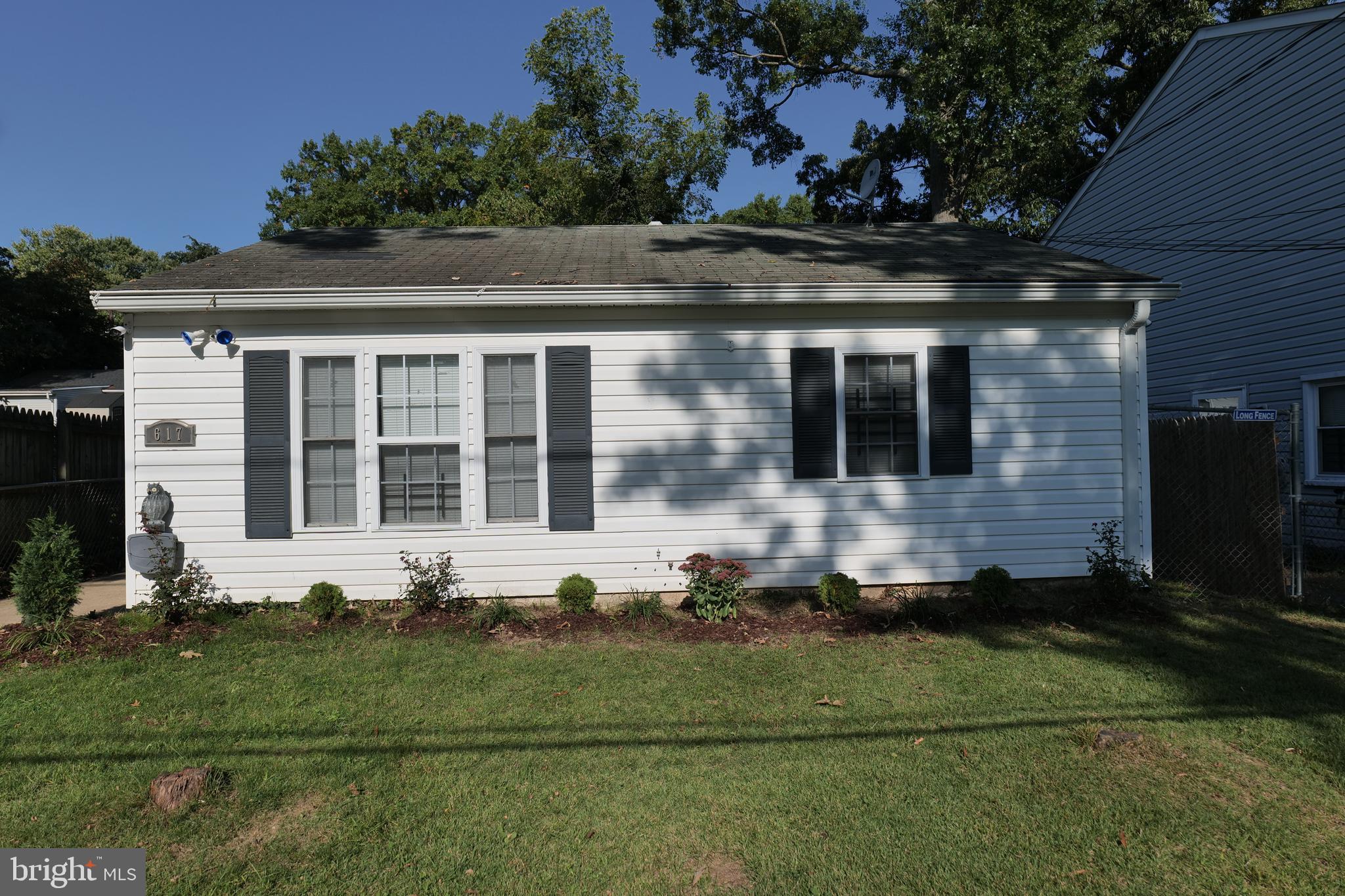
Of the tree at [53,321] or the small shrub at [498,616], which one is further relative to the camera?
the tree at [53,321]

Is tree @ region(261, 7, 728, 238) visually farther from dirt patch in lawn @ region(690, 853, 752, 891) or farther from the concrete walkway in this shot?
dirt patch in lawn @ region(690, 853, 752, 891)

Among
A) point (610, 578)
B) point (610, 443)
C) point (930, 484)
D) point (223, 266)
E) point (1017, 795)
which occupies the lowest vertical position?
point (1017, 795)

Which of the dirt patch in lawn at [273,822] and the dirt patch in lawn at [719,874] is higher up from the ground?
the dirt patch in lawn at [273,822]

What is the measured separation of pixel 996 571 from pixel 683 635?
2.93 meters

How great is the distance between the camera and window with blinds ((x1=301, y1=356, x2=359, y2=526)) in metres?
6.60

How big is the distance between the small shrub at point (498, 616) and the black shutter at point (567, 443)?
0.83 m

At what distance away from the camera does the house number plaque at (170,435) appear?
645cm

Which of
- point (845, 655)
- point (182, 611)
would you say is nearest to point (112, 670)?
point (182, 611)

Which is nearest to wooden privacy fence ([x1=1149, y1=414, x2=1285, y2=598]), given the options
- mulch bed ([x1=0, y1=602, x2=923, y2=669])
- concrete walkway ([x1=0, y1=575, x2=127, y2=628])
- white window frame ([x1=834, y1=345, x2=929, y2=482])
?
white window frame ([x1=834, y1=345, x2=929, y2=482])

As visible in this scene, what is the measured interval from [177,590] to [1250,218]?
46.4 feet

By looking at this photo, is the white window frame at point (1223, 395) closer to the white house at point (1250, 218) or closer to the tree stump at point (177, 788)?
the white house at point (1250, 218)

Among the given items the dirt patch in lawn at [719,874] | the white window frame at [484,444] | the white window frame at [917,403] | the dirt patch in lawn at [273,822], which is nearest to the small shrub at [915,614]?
the white window frame at [917,403]

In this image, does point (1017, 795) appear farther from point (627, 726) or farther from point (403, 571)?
point (403, 571)

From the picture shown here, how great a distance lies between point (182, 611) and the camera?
6145 mm
